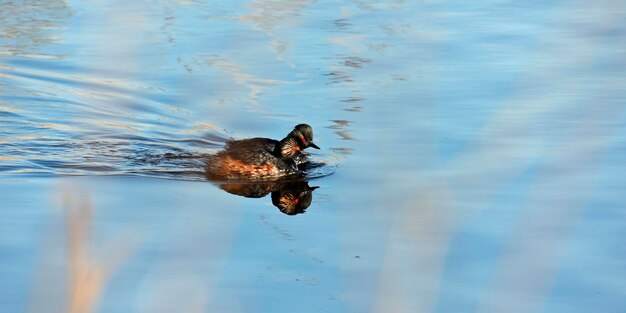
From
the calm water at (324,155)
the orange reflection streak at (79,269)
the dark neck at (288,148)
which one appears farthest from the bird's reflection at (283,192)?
the orange reflection streak at (79,269)

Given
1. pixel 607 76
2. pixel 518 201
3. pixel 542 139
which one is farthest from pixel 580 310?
pixel 607 76

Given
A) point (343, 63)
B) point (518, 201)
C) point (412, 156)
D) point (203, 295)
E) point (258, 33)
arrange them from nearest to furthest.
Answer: point (203, 295) < point (518, 201) < point (412, 156) < point (343, 63) < point (258, 33)

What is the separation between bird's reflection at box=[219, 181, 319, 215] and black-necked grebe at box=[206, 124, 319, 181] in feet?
0.49

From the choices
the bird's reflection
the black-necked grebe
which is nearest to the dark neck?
the black-necked grebe

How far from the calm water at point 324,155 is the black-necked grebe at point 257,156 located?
19 centimetres

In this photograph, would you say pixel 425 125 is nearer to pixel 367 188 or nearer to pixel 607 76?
pixel 367 188

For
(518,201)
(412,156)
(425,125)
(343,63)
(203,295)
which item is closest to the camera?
(203,295)

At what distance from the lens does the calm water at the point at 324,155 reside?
6.14 m

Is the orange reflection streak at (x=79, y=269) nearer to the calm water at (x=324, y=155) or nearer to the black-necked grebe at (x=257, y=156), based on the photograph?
the calm water at (x=324, y=155)

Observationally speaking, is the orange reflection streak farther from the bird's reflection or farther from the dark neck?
the dark neck

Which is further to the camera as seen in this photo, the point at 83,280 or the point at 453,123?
the point at 453,123

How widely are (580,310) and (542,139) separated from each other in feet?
10.2

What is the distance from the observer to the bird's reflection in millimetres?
8047

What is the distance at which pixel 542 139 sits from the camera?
8.95 m
